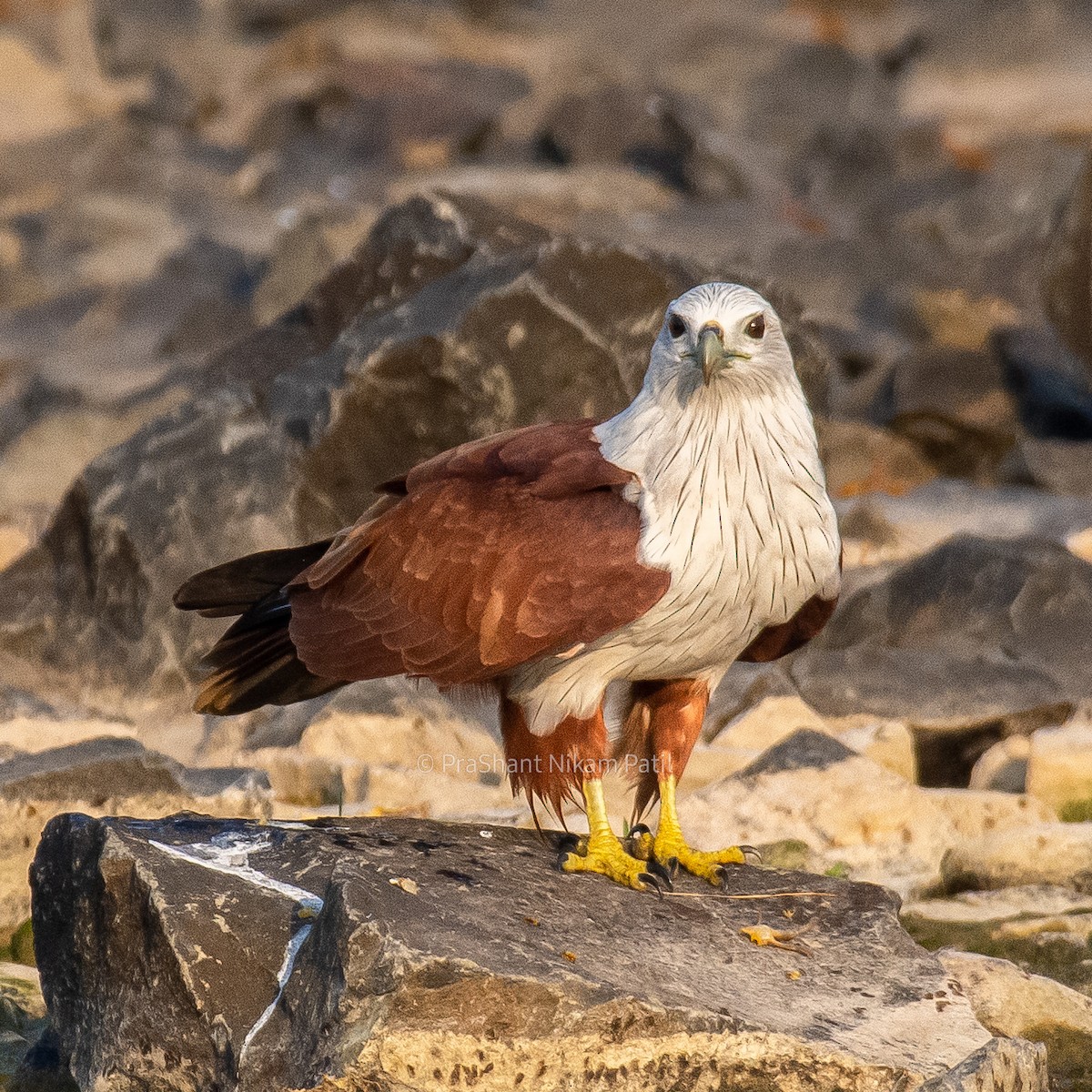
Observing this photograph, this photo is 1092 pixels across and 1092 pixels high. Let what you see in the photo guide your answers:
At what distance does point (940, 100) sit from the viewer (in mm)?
26500

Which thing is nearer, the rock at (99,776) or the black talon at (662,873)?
the black talon at (662,873)

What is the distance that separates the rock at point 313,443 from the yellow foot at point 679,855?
3.55 metres

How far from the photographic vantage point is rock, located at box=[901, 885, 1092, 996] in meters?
5.80

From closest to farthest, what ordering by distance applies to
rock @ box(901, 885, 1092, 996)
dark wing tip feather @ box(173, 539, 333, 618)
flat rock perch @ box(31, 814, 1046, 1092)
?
1. flat rock perch @ box(31, 814, 1046, 1092)
2. rock @ box(901, 885, 1092, 996)
3. dark wing tip feather @ box(173, 539, 333, 618)

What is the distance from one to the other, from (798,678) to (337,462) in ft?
8.57

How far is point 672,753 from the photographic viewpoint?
5602 millimetres

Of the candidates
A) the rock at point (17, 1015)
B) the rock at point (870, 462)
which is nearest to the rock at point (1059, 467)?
the rock at point (870, 462)

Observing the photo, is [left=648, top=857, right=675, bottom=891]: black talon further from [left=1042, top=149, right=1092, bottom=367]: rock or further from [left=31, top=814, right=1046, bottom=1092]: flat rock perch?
[left=1042, top=149, right=1092, bottom=367]: rock

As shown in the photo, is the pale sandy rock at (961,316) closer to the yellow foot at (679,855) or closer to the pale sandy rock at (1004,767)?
the pale sandy rock at (1004,767)

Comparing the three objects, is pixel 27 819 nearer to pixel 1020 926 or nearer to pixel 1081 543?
pixel 1020 926

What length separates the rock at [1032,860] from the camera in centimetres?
640

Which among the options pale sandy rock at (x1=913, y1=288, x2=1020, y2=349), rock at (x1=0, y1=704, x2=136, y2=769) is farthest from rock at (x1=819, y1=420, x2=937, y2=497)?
rock at (x1=0, y1=704, x2=136, y2=769)

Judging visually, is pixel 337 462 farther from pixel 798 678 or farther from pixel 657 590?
pixel 657 590

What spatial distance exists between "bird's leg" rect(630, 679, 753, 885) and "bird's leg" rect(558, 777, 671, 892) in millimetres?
119
